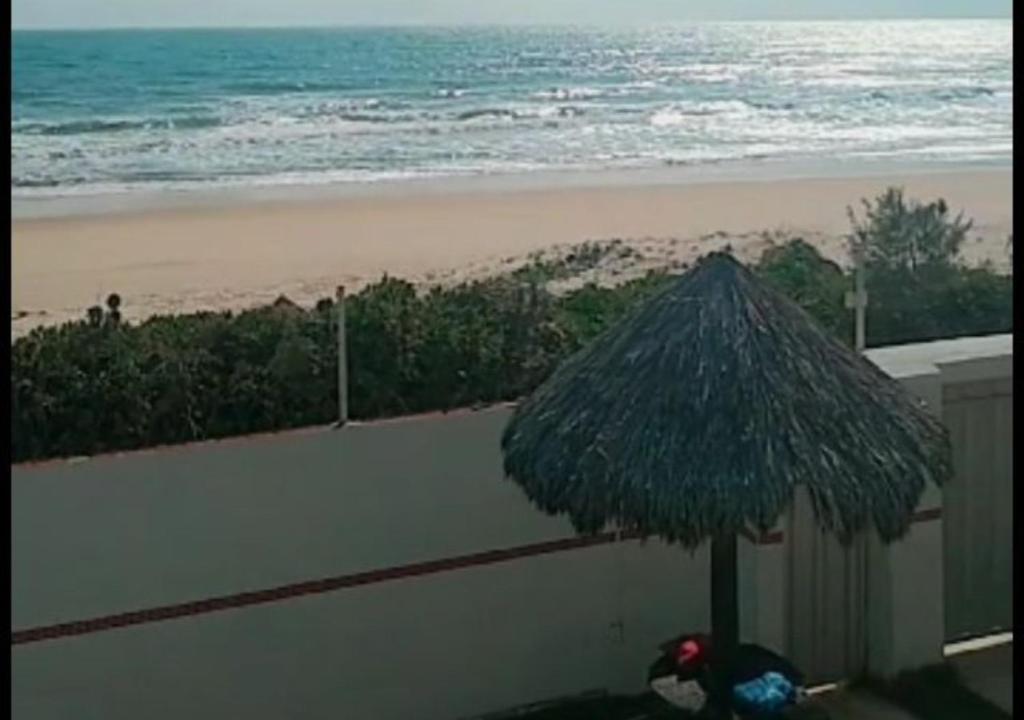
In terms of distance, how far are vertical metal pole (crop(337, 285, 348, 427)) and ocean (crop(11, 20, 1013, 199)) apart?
0.57 m

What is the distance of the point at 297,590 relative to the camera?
496 cm

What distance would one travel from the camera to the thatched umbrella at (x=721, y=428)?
4.25 metres

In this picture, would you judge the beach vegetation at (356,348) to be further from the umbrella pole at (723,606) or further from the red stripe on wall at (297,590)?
Answer: the umbrella pole at (723,606)

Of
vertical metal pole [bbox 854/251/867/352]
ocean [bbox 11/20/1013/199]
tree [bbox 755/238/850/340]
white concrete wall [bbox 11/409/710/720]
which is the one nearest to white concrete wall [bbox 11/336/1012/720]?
white concrete wall [bbox 11/409/710/720]

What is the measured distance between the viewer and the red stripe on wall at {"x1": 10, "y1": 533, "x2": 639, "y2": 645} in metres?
4.62

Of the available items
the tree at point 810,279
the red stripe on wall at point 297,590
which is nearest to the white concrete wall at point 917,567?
the tree at point 810,279

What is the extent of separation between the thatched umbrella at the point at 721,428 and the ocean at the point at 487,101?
1.66 m

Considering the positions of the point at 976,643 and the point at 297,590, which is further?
the point at 976,643

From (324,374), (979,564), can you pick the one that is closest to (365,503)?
(324,374)

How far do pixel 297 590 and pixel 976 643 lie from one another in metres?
2.77

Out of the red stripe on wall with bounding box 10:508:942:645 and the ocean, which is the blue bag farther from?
the ocean

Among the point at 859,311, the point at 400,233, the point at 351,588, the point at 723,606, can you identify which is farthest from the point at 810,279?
the point at 351,588

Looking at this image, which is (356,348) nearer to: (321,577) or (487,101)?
(321,577)

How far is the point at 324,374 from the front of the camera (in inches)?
207
